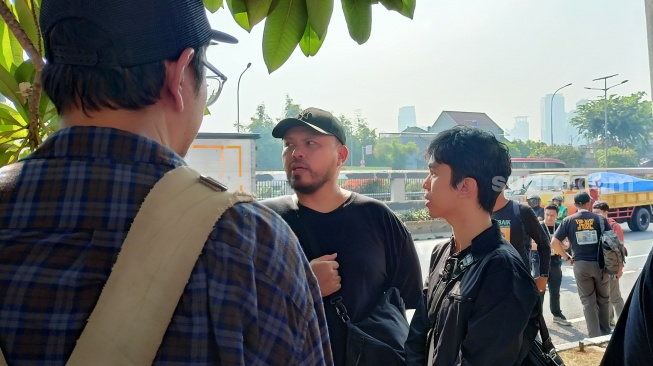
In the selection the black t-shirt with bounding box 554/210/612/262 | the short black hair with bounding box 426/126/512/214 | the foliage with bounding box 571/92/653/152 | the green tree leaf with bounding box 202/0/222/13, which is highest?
the foliage with bounding box 571/92/653/152

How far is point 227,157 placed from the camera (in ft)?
28.3

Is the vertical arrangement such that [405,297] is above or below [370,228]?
below

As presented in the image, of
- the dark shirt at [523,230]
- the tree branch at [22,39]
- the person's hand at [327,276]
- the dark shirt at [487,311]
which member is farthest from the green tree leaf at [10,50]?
the dark shirt at [523,230]

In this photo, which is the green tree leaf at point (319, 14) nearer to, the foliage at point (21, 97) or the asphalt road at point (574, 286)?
the foliage at point (21, 97)

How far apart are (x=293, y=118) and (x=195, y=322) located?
1.98 m

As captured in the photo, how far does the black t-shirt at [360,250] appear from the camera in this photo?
2.30 metres

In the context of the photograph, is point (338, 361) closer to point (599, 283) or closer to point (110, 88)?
point (110, 88)

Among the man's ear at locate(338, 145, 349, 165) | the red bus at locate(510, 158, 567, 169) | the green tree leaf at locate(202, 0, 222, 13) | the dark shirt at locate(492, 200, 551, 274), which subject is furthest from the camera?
the red bus at locate(510, 158, 567, 169)

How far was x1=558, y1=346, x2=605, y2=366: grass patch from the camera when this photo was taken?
501 cm

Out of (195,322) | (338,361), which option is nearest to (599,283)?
(338,361)

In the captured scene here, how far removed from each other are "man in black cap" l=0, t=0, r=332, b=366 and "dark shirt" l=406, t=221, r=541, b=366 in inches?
40.8

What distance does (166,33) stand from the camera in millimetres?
834

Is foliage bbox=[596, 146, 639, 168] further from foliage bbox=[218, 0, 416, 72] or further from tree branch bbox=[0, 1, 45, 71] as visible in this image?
tree branch bbox=[0, 1, 45, 71]

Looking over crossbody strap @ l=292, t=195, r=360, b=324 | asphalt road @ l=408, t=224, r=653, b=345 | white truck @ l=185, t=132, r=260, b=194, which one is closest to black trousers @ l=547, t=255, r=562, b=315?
asphalt road @ l=408, t=224, r=653, b=345
